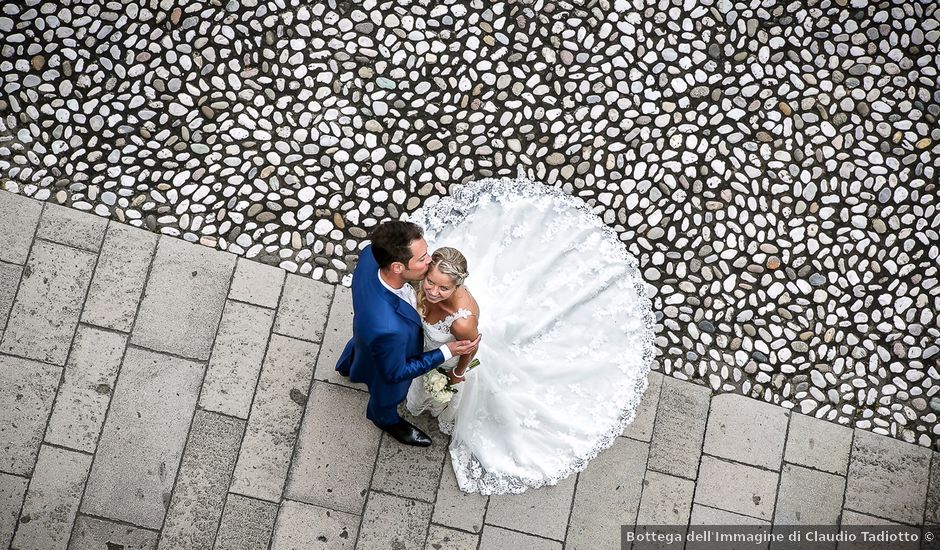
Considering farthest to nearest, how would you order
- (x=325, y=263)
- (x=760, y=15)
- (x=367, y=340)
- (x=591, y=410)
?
(x=760, y=15), (x=325, y=263), (x=591, y=410), (x=367, y=340)

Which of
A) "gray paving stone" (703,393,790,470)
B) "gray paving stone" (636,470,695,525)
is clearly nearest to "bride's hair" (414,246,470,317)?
"gray paving stone" (636,470,695,525)

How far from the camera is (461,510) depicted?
5.24m

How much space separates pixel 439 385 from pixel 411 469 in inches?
34.1

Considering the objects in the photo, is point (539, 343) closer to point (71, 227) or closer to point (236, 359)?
point (236, 359)

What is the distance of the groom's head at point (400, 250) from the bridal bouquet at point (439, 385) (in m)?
0.85

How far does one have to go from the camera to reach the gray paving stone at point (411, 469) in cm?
525

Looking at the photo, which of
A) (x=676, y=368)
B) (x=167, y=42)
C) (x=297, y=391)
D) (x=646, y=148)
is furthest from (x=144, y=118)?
(x=676, y=368)

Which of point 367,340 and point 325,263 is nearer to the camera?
point 367,340

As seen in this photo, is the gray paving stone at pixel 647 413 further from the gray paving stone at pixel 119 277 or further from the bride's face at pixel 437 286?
the gray paving stone at pixel 119 277

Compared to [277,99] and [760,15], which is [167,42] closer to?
[277,99]

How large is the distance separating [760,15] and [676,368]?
2.65 meters

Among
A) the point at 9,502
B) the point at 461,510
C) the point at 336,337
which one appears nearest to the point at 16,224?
the point at 9,502

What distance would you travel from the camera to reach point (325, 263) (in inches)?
216

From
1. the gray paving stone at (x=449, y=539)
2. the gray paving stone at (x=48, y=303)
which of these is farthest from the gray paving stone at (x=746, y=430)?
the gray paving stone at (x=48, y=303)
